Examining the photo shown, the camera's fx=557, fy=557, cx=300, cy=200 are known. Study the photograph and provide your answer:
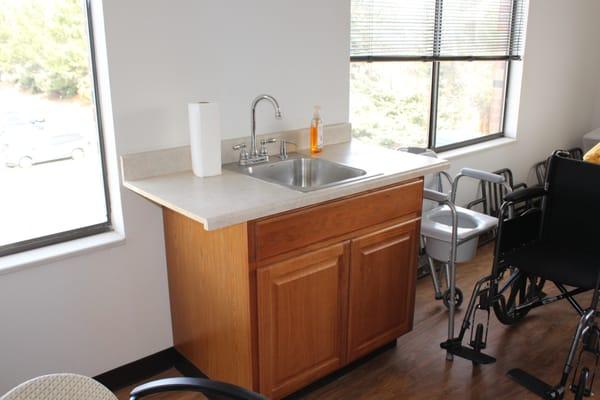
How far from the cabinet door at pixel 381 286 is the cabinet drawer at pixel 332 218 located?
8cm

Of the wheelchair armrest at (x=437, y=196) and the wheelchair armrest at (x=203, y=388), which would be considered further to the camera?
Result: the wheelchair armrest at (x=437, y=196)

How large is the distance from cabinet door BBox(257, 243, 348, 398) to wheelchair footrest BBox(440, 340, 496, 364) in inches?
21.4

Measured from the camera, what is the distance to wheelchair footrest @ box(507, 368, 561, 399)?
7.26 feet

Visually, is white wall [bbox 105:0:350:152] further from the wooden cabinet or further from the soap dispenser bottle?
the wooden cabinet

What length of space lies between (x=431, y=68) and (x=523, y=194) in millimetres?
1253

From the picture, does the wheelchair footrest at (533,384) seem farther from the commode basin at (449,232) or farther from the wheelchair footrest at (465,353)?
the commode basin at (449,232)

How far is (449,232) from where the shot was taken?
2.63 meters

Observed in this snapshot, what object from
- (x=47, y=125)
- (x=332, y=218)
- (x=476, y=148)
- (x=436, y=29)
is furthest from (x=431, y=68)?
(x=47, y=125)

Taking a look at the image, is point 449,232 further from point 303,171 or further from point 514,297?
point 303,171

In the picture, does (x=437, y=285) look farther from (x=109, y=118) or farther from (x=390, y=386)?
(x=109, y=118)

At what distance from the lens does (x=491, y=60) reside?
151 inches

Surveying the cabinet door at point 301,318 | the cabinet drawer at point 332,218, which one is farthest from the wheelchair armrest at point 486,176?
the cabinet door at point 301,318

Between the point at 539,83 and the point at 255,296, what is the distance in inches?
130

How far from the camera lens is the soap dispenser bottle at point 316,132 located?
256 cm
